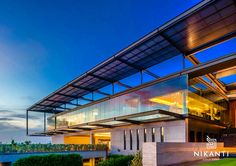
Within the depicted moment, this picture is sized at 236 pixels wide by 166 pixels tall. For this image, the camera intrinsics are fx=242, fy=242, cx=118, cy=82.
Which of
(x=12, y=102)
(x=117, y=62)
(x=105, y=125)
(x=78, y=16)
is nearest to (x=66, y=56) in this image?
(x=78, y=16)

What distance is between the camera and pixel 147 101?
78.4 feet

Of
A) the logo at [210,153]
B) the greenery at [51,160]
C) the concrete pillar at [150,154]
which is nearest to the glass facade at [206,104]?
the logo at [210,153]

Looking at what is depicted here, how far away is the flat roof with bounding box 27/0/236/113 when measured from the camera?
14.9 m

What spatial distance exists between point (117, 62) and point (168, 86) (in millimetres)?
5271

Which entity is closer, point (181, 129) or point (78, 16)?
point (181, 129)

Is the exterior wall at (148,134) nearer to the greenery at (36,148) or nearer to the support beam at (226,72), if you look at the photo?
the greenery at (36,148)

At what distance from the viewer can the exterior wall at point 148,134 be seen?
21.3 meters

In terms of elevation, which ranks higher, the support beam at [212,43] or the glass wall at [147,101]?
the support beam at [212,43]

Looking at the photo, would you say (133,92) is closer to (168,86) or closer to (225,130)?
(168,86)

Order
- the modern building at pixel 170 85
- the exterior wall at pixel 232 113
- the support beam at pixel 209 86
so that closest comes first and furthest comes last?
the modern building at pixel 170 85, the support beam at pixel 209 86, the exterior wall at pixel 232 113

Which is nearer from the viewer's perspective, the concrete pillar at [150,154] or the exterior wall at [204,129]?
the concrete pillar at [150,154]

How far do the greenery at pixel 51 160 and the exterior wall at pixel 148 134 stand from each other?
6106 mm

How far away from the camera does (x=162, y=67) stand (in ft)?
76.0

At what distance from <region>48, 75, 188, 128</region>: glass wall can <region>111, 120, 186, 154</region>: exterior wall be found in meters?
1.38
